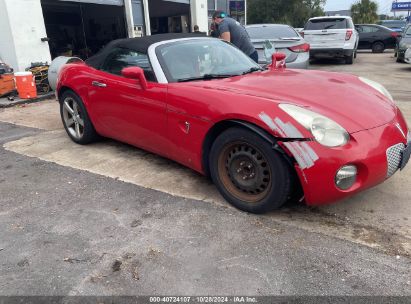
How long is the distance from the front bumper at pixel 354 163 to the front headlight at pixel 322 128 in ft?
0.15

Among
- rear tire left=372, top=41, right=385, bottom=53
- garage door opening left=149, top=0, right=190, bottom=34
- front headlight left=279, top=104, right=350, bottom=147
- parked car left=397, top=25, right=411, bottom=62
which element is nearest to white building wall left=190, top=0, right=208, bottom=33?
garage door opening left=149, top=0, right=190, bottom=34

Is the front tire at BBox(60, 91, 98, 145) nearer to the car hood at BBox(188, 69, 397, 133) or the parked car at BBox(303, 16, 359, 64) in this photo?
the car hood at BBox(188, 69, 397, 133)

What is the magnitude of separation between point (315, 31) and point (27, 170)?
11.1 meters

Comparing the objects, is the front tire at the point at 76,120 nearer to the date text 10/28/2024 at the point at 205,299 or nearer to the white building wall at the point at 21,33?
the date text 10/28/2024 at the point at 205,299

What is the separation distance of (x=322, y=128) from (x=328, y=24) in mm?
11508

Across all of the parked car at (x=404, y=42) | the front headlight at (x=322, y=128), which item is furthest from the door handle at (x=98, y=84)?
the parked car at (x=404, y=42)

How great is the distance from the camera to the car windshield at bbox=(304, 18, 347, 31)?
1280 cm

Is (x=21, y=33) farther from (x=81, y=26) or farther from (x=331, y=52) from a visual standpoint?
(x=81, y=26)

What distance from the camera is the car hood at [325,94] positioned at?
2.84 metres

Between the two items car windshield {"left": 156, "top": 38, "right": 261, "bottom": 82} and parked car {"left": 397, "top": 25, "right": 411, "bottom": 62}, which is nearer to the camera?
car windshield {"left": 156, "top": 38, "right": 261, "bottom": 82}

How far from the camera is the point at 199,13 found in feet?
60.2

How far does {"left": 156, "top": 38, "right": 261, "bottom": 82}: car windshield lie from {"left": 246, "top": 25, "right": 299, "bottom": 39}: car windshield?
4.85 m

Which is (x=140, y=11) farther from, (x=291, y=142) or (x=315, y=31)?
(x=291, y=142)

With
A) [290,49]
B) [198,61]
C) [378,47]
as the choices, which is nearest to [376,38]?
[378,47]
